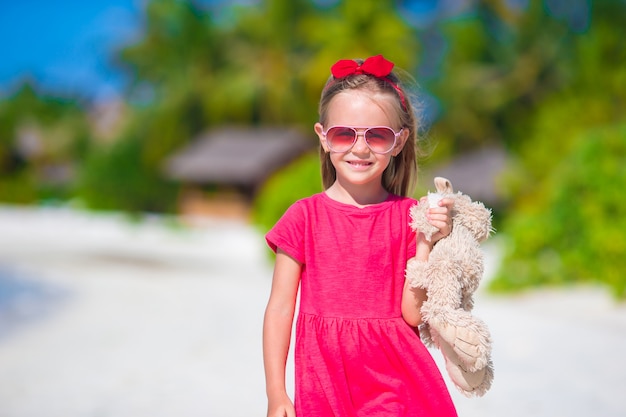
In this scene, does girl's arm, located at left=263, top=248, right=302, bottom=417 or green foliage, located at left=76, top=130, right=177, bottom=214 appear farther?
green foliage, located at left=76, top=130, right=177, bottom=214

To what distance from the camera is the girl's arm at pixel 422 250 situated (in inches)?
90.4

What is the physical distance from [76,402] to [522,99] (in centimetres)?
2510

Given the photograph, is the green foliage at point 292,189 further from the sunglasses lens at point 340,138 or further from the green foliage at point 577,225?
the sunglasses lens at point 340,138

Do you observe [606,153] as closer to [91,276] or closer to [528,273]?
[528,273]

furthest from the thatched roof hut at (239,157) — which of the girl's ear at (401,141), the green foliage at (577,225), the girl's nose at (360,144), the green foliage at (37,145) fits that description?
the girl's nose at (360,144)

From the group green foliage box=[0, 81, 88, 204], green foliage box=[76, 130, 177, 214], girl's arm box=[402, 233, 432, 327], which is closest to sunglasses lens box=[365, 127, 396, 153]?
girl's arm box=[402, 233, 432, 327]

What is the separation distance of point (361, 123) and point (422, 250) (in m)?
0.45

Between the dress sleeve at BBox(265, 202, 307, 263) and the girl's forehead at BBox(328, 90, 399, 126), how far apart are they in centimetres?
33

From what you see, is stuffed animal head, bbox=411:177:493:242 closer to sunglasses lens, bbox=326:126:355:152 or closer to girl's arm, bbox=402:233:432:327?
girl's arm, bbox=402:233:432:327

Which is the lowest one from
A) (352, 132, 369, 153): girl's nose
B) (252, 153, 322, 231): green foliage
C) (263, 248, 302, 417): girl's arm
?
(263, 248, 302, 417): girl's arm

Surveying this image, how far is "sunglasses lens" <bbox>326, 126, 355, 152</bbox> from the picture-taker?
7.84 ft

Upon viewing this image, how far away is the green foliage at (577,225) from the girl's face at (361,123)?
23.8ft

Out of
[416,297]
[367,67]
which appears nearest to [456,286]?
[416,297]

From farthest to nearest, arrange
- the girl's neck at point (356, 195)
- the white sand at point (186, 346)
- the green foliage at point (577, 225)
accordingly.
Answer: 1. the green foliage at point (577, 225)
2. the white sand at point (186, 346)
3. the girl's neck at point (356, 195)
